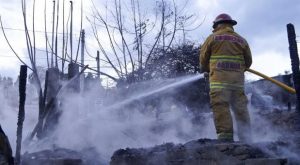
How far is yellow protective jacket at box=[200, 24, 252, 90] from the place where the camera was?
576cm

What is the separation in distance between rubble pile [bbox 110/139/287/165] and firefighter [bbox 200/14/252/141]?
0.59 m

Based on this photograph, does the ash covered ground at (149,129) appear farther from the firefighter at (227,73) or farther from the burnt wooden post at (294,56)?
the burnt wooden post at (294,56)

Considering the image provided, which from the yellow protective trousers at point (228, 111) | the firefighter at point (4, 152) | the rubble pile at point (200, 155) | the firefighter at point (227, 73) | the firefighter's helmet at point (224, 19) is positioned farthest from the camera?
the firefighter's helmet at point (224, 19)

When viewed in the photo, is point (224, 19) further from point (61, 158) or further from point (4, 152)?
point (4, 152)

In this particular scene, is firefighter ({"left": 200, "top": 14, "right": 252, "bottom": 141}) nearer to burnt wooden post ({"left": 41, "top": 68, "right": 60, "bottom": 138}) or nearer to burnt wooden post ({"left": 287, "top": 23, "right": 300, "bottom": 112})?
burnt wooden post ({"left": 287, "top": 23, "right": 300, "bottom": 112})

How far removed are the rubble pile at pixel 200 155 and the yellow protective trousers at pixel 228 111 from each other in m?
0.26

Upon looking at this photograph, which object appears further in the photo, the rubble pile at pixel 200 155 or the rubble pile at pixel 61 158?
the rubble pile at pixel 61 158

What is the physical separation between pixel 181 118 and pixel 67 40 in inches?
243

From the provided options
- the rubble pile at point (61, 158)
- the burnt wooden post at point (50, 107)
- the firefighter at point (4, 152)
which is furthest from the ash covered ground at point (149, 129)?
the firefighter at point (4, 152)

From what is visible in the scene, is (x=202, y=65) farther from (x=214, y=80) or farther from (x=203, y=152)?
(x=203, y=152)

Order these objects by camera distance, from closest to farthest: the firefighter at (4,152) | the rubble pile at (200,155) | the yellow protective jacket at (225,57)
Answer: the firefighter at (4,152), the rubble pile at (200,155), the yellow protective jacket at (225,57)

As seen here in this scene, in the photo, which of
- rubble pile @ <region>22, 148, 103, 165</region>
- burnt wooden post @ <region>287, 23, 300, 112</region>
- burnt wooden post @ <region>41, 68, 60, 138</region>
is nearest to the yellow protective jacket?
burnt wooden post @ <region>287, 23, 300, 112</region>

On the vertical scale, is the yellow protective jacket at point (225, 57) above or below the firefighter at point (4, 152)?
above

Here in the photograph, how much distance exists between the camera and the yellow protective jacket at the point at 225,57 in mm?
5758
